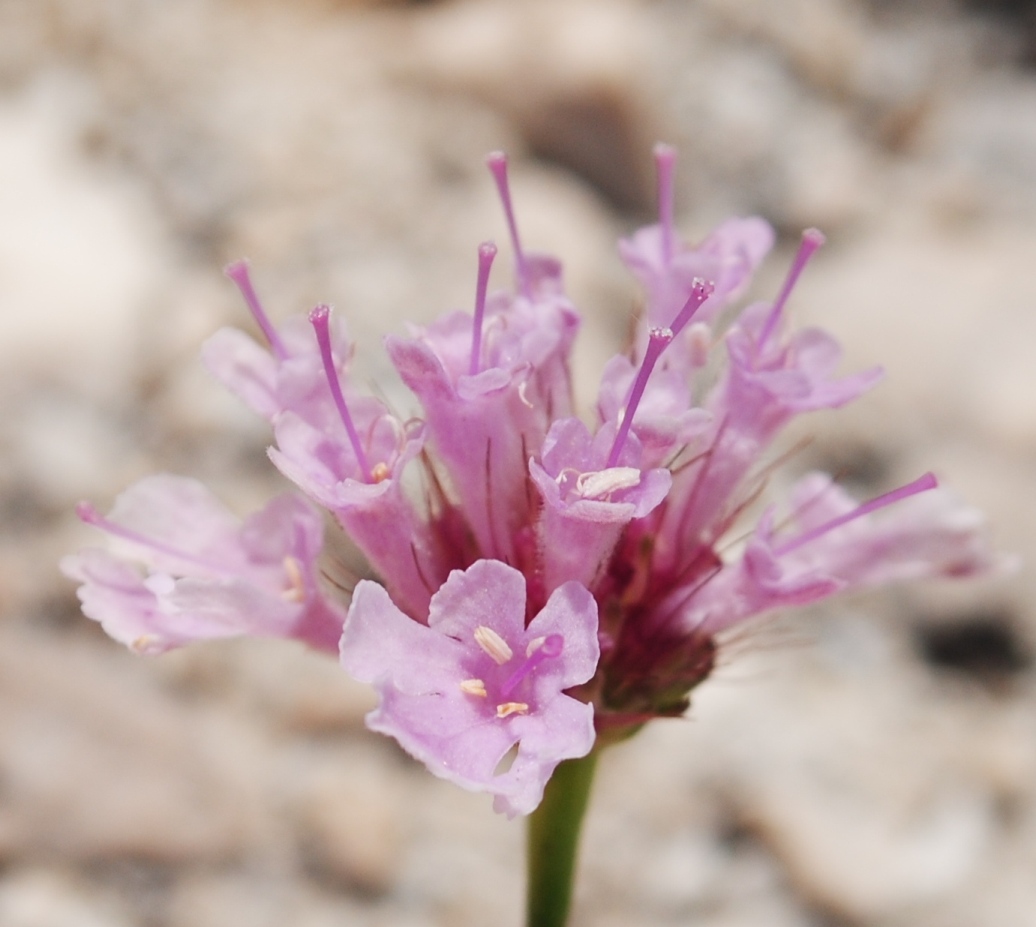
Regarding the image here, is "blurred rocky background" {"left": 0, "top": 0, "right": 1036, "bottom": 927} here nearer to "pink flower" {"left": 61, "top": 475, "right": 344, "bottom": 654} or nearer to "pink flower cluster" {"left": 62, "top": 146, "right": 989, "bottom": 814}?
"pink flower cluster" {"left": 62, "top": 146, "right": 989, "bottom": 814}

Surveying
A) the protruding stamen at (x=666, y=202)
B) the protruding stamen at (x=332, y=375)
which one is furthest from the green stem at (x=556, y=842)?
the protruding stamen at (x=666, y=202)

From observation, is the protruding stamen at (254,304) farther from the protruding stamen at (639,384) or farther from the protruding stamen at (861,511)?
the protruding stamen at (861,511)

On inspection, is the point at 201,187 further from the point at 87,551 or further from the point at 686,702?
the point at 686,702

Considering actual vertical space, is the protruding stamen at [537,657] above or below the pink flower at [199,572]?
above

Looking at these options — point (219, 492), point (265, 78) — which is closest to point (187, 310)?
point (219, 492)

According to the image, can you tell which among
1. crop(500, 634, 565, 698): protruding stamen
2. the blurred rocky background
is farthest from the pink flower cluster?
the blurred rocky background

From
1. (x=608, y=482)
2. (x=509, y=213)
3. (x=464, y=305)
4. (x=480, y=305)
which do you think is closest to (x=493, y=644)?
(x=608, y=482)
